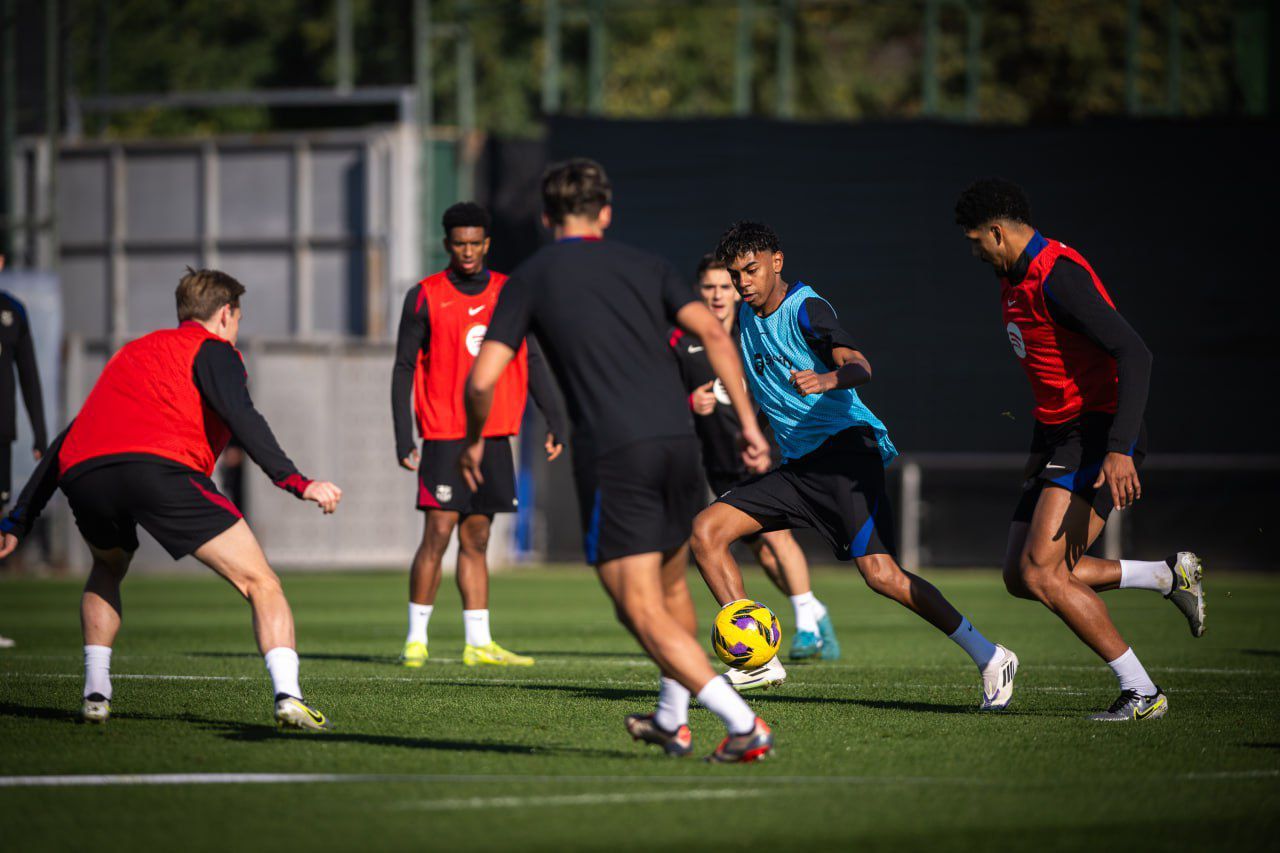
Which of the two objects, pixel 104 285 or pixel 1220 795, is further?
pixel 104 285

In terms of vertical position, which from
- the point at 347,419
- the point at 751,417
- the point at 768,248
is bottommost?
the point at 347,419

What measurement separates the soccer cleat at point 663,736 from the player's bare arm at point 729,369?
1.11 meters

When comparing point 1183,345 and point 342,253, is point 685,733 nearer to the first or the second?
point 1183,345

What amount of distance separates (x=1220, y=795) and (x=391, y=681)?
462cm

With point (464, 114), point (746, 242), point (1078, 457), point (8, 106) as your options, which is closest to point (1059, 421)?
point (1078, 457)

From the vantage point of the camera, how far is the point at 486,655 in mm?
10109

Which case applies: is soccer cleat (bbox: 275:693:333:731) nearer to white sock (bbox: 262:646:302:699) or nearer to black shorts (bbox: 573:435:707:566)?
white sock (bbox: 262:646:302:699)

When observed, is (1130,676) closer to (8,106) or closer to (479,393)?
(479,393)

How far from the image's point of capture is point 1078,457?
7.48 metres

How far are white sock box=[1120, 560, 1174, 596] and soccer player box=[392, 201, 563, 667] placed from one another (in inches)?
136

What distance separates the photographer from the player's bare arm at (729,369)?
19.1ft

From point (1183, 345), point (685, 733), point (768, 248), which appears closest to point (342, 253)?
point (1183, 345)

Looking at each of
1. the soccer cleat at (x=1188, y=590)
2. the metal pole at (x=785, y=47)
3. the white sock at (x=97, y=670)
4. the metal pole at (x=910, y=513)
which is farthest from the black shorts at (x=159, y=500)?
the metal pole at (x=785, y=47)

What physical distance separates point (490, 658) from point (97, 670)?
314cm
